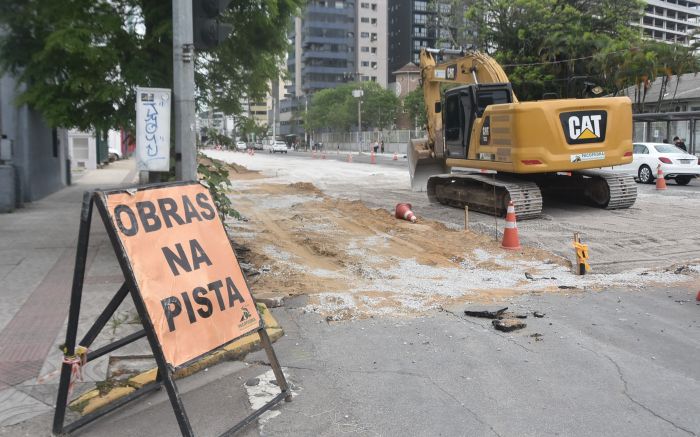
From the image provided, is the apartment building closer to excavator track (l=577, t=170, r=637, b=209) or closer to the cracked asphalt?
excavator track (l=577, t=170, r=637, b=209)

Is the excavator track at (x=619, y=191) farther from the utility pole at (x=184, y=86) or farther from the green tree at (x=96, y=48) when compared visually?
the utility pole at (x=184, y=86)

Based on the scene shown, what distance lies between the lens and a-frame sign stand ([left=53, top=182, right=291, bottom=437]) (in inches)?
146

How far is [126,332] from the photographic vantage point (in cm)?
593

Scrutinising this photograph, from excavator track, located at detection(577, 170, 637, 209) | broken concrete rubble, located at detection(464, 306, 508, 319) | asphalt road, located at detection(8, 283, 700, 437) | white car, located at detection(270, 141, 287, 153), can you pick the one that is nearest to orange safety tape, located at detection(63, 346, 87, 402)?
asphalt road, located at detection(8, 283, 700, 437)

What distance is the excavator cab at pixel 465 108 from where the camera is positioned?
14787mm

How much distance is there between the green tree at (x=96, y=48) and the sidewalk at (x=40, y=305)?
2078mm

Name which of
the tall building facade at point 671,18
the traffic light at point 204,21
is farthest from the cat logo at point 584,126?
the tall building facade at point 671,18

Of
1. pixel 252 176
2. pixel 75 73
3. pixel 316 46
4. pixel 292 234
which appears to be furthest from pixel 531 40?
pixel 316 46

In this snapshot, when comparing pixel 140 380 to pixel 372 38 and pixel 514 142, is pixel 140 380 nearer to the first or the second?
pixel 514 142

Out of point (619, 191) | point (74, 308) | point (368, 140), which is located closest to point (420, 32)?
point (368, 140)

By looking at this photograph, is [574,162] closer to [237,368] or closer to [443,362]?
[443,362]

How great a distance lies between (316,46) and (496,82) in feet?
413

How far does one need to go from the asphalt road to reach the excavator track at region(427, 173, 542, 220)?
6657 millimetres

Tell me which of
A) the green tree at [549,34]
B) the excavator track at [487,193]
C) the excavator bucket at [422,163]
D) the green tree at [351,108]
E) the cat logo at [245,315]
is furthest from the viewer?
the green tree at [351,108]
